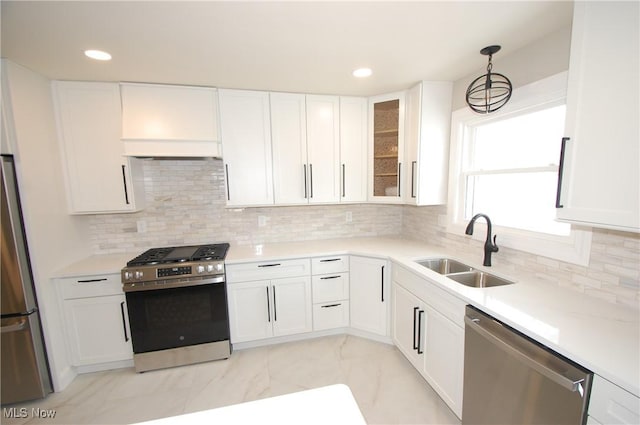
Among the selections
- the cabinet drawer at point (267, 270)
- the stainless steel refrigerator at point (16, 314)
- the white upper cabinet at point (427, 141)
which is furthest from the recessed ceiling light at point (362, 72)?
the stainless steel refrigerator at point (16, 314)

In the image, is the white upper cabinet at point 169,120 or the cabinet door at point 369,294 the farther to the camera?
the cabinet door at point 369,294

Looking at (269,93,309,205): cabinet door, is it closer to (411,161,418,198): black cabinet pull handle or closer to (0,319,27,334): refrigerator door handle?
(411,161,418,198): black cabinet pull handle

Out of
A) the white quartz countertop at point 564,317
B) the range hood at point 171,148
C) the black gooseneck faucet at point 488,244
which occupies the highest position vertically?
the range hood at point 171,148

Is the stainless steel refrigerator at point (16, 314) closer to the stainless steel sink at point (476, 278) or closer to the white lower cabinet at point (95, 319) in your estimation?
the white lower cabinet at point (95, 319)

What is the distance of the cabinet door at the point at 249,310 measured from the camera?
241cm

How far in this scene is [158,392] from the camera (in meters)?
2.03

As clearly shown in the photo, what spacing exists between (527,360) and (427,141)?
5.85 feet

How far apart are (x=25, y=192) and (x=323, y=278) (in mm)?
2365

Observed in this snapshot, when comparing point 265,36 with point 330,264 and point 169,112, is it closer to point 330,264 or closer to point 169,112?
point 169,112

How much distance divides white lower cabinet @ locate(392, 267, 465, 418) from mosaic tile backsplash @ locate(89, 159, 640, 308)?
54cm

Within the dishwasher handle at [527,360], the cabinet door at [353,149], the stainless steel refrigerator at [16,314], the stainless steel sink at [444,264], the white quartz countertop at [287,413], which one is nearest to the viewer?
the white quartz countertop at [287,413]

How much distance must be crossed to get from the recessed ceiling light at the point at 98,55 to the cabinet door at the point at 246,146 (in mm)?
827

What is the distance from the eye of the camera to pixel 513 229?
190cm

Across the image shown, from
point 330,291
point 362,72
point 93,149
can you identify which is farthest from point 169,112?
point 330,291
